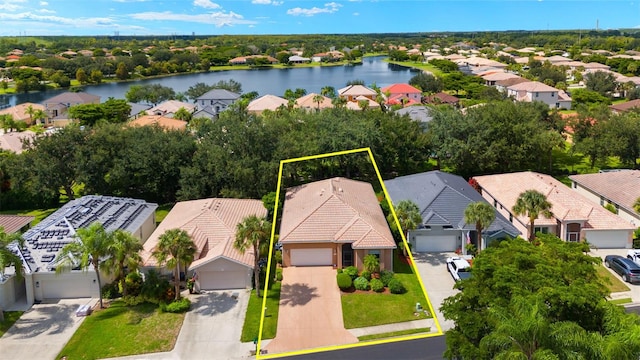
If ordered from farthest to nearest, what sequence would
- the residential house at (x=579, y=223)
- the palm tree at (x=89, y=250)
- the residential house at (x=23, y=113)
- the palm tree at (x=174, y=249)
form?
the residential house at (x=23, y=113), the residential house at (x=579, y=223), the palm tree at (x=174, y=249), the palm tree at (x=89, y=250)

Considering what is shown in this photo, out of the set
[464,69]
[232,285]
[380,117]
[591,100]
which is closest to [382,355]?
[232,285]

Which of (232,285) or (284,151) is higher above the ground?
(284,151)

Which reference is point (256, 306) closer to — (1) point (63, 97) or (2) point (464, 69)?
(1) point (63, 97)

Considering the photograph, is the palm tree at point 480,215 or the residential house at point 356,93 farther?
the residential house at point 356,93

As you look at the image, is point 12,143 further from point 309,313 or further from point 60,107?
point 309,313

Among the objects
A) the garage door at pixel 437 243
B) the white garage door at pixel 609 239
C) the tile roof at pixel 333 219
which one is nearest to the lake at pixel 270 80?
the garage door at pixel 437 243

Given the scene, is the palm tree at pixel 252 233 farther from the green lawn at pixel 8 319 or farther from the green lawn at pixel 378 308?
the green lawn at pixel 8 319

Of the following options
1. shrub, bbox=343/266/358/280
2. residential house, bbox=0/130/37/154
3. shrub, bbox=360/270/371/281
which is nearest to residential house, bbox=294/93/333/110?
residential house, bbox=0/130/37/154
